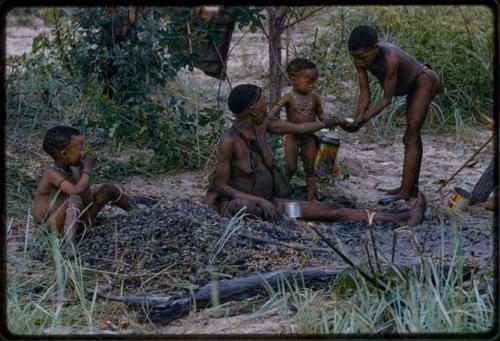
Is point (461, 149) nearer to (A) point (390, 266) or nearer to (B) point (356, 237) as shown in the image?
(B) point (356, 237)

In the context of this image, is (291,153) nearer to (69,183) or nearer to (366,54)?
(366,54)

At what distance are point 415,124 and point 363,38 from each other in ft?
2.55

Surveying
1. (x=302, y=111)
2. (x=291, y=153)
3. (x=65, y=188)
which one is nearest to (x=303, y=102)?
(x=302, y=111)

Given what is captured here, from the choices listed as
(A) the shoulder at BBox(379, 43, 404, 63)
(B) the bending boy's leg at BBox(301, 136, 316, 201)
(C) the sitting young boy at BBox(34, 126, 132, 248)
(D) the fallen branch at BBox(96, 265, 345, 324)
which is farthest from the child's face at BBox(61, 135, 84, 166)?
(A) the shoulder at BBox(379, 43, 404, 63)

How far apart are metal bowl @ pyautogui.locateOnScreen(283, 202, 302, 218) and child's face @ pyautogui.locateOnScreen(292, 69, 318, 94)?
2.51ft

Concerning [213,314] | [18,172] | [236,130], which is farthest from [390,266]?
[18,172]

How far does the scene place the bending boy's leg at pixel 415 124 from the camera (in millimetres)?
6250

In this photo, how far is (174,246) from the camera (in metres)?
4.76

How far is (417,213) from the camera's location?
5656mm

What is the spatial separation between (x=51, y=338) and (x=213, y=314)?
0.72 m

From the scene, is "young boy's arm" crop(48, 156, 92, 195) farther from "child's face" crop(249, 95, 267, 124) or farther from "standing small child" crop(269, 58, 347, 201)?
"standing small child" crop(269, 58, 347, 201)

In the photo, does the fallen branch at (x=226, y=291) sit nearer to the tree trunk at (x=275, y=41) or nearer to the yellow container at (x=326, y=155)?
the yellow container at (x=326, y=155)

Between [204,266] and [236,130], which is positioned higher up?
[236,130]

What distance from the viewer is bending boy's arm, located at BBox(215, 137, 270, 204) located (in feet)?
18.1
